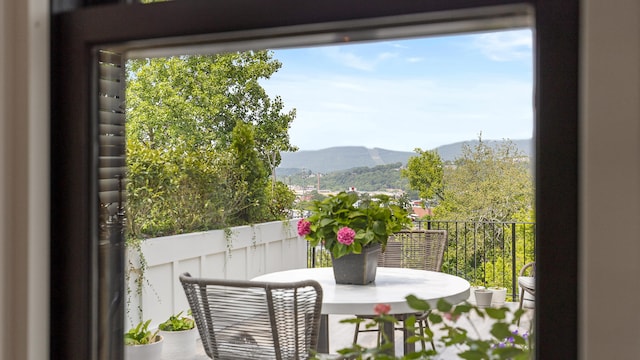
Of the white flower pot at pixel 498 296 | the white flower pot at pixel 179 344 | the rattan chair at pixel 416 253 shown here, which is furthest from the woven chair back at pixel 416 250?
the white flower pot at pixel 179 344

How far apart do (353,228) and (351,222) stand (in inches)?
0.6

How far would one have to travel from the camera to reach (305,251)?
1.21 meters

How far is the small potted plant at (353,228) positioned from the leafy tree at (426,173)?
5cm

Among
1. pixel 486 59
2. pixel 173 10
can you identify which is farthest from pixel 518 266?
pixel 173 10

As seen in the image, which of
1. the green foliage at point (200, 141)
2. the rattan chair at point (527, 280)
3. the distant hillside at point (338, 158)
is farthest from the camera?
the green foliage at point (200, 141)

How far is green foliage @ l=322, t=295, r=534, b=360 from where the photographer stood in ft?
3.33

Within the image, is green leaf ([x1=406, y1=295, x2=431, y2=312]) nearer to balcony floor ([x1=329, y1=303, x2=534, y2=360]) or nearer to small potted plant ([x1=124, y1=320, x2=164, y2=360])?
balcony floor ([x1=329, y1=303, x2=534, y2=360])

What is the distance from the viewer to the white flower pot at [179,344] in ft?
4.22

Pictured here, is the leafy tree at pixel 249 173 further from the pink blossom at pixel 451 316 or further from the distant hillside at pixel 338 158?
the pink blossom at pixel 451 316
